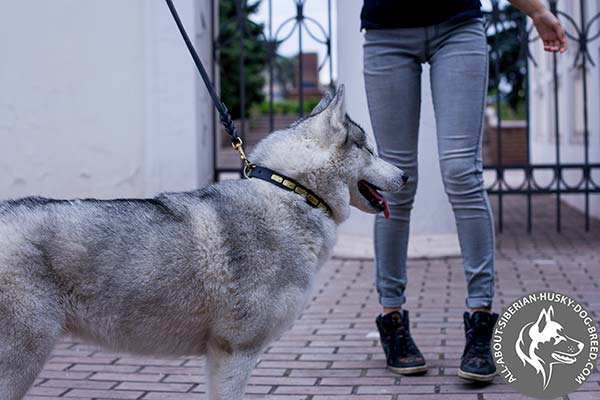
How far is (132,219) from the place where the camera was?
2938 millimetres

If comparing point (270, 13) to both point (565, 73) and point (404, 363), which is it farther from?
point (565, 73)

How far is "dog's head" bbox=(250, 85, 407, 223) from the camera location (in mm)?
3170

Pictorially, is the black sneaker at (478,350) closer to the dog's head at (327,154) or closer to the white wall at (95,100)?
the dog's head at (327,154)

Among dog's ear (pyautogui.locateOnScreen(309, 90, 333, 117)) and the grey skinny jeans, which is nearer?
dog's ear (pyautogui.locateOnScreen(309, 90, 333, 117))

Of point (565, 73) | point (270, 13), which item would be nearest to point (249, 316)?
point (270, 13)

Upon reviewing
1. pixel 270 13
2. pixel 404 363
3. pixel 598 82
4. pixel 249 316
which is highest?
pixel 270 13

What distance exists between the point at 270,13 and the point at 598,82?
167 inches

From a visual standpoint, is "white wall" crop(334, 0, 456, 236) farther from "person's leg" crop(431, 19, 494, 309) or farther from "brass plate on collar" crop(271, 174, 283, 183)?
"brass plate on collar" crop(271, 174, 283, 183)

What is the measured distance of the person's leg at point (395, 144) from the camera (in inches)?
163

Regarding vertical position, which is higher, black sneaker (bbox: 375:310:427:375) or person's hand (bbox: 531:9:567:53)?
person's hand (bbox: 531:9:567:53)

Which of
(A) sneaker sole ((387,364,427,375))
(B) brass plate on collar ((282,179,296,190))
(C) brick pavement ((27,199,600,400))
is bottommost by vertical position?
(C) brick pavement ((27,199,600,400))

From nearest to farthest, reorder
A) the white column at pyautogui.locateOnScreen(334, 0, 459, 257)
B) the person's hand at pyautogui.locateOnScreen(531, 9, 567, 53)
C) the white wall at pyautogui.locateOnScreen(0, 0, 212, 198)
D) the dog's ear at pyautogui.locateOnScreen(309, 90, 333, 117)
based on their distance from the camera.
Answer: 1. the dog's ear at pyautogui.locateOnScreen(309, 90, 333, 117)
2. the person's hand at pyautogui.locateOnScreen(531, 9, 567, 53)
3. the white wall at pyautogui.locateOnScreen(0, 0, 212, 198)
4. the white column at pyautogui.locateOnScreen(334, 0, 459, 257)

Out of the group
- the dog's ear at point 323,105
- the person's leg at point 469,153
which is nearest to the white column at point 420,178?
the person's leg at point 469,153

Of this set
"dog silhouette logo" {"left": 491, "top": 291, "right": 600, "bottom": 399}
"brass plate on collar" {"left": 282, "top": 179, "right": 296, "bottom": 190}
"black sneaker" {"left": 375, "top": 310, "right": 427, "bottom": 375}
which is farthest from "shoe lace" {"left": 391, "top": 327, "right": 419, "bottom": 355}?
"brass plate on collar" {"left": 282, "top": 179, "right": 296, "bottom": 190}
